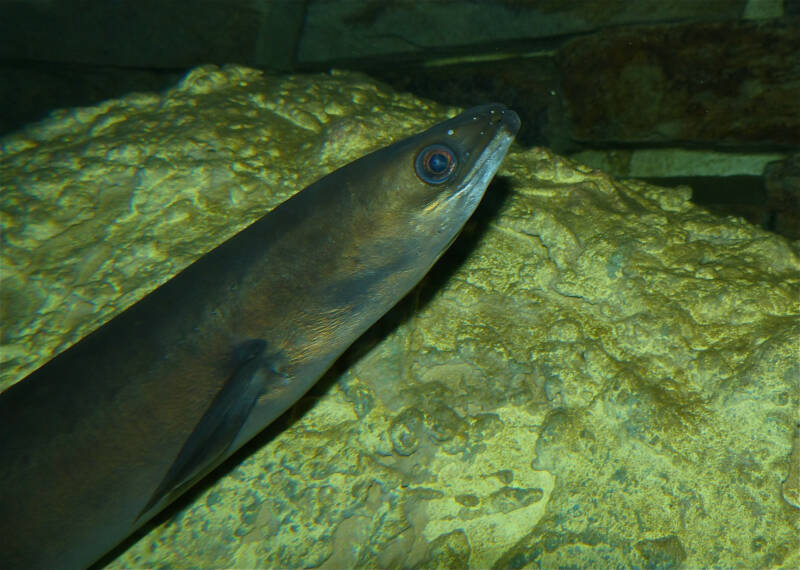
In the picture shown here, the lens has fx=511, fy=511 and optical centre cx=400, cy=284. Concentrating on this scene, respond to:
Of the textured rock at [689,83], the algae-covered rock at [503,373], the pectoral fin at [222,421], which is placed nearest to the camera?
the pectoral fin at [222,421]

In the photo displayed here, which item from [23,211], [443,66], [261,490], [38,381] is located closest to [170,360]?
[38,381]

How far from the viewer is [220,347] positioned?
1.26 m

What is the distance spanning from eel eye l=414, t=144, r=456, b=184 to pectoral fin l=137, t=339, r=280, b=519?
0.59m

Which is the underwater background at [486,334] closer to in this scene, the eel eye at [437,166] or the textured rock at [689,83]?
the textured rock at [689,83]

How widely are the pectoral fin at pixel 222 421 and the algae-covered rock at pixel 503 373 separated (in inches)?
12.2

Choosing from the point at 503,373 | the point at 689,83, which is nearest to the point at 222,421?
the point at 503,373

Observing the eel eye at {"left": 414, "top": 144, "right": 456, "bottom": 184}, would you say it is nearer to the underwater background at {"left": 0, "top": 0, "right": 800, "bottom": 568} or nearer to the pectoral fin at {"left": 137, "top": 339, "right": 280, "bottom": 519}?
the underwater background at {"left": 0, "top": 0, "right": 800, "bottom": 568}

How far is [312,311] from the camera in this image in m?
1.32

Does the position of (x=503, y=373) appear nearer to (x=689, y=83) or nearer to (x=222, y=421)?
(x=222, y=421)

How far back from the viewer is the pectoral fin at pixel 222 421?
1128 mm

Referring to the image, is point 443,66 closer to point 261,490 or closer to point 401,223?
point 401,223

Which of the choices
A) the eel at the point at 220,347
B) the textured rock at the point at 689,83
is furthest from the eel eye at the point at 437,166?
the textured rock at the point at 689,83

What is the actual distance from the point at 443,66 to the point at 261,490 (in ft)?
12.0

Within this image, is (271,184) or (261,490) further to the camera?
(271,184)
